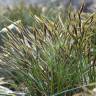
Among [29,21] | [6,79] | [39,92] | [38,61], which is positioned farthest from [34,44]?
[29,21]

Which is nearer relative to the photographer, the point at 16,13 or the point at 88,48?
the point at 88,48

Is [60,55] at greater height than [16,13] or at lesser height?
lesser

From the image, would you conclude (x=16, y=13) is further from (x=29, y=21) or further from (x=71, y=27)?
(x=71, y=27)

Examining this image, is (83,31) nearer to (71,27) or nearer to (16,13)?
(71,27)

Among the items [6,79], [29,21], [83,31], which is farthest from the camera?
[29,21]

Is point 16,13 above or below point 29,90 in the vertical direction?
above

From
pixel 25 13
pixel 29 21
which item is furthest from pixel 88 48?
pixel 25 13

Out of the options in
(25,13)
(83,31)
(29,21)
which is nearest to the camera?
(83,31)

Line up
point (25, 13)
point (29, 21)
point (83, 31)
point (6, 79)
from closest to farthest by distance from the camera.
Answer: point (83, 31) < point (6, 79) < point (29, 21) < point (25, 13)

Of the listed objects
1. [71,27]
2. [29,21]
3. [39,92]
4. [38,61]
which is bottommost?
[39,92]
